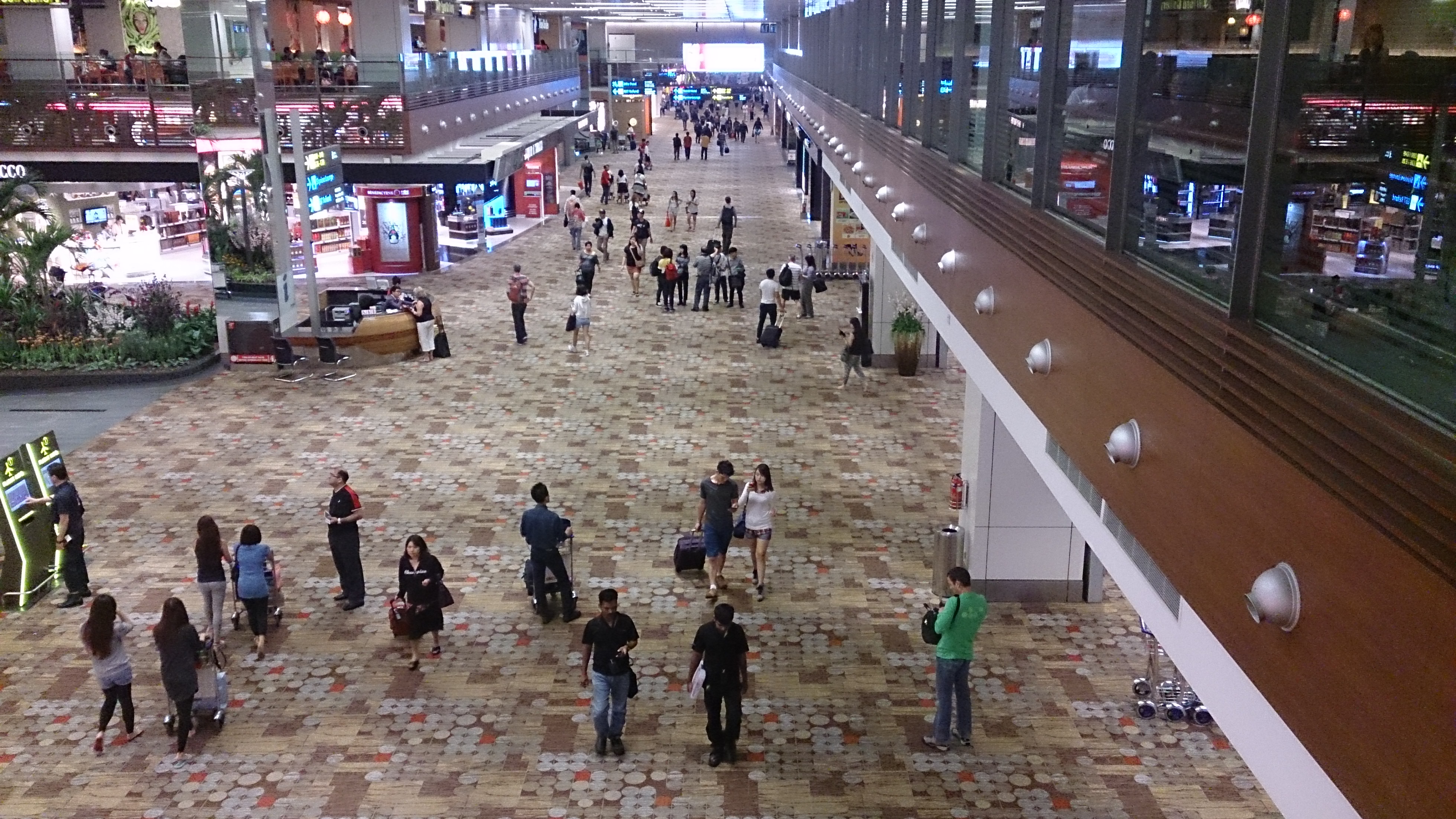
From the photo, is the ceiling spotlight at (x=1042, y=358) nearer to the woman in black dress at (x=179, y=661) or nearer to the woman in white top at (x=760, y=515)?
the woman in white top at (x=760, y=515)

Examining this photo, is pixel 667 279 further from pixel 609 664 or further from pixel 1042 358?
pixel 1042 358

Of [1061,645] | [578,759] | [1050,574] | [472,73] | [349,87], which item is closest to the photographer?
[578,759]

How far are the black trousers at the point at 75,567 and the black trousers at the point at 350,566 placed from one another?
231cm

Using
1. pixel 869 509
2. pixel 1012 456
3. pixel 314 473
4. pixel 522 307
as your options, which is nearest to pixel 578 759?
pixel 1012 456

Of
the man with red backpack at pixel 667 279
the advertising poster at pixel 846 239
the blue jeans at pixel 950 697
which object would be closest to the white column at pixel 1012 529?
the blue jeans at pixel 950 697

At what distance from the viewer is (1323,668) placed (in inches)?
110

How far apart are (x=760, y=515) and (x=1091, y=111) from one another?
587 centimetres

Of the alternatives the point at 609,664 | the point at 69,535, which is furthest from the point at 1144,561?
the point at 69,535

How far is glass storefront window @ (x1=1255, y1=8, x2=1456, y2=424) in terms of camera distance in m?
2.69

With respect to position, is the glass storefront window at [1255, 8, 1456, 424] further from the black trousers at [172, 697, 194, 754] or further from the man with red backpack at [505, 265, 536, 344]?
the man with red backpack at [505, 265, 536, 344]

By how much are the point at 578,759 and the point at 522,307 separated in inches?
542

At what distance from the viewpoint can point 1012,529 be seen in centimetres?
1066

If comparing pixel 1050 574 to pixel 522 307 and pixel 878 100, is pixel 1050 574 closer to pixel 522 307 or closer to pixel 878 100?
pixel 878 100

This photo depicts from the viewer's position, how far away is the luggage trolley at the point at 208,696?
841 centimetres
